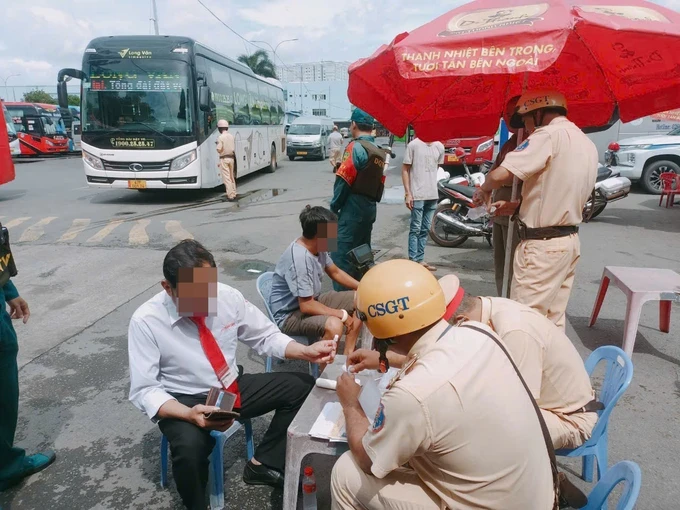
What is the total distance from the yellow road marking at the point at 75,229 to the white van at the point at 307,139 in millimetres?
14573

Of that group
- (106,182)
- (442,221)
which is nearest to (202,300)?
(442,221)

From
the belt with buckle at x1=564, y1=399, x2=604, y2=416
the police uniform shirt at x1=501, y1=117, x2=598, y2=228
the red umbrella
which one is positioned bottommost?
the belt with buckle at x1=564, y1=399, x2=604, y2=416

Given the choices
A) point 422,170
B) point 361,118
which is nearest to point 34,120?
point 422,170

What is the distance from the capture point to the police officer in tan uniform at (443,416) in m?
Answer: 1.47

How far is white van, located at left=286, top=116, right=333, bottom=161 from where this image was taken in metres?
23.1

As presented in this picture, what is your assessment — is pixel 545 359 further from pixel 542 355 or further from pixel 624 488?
pixel 624 488

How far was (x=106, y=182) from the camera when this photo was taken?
11.0m

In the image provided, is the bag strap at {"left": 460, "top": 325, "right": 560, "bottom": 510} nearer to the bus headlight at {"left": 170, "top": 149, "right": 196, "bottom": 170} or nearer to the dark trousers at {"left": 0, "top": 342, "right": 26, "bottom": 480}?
the dark trousers at {"left": 0, "top": 342, "right": 26, "bottom": 480}

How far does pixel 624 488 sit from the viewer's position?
5.32 ft

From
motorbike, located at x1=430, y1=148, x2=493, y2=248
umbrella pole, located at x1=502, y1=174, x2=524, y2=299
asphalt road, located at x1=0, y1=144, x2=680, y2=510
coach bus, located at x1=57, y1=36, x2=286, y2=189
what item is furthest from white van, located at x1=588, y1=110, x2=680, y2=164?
umbrella pole, located at x1=502, y1=174, x2=524, y2=299

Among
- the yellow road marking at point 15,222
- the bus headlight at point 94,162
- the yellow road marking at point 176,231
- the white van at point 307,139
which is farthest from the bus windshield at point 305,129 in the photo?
the yellow road marking at point 15,222

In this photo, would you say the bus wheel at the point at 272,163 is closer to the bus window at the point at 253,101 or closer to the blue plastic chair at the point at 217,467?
the bus window at the point at 253,101

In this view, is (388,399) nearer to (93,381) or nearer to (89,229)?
(93,381)

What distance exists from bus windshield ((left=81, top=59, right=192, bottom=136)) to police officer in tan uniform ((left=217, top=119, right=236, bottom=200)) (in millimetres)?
919
